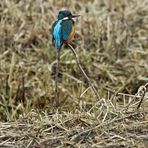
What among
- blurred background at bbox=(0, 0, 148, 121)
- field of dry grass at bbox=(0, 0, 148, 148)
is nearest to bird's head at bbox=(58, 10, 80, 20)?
field of dry grass at bbox=(0, 0, 148, 148)

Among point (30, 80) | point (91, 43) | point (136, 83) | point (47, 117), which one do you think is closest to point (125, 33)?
point (91, 43)

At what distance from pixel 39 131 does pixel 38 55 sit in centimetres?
179

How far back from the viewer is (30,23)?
14.5ft

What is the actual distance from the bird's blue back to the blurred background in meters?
0.88

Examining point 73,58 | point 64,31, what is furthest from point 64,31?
point 73,58

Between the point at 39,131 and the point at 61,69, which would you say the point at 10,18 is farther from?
the point at 39,131

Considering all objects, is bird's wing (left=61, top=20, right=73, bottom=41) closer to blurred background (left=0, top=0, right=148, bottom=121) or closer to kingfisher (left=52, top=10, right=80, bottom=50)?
kingfisher (left=52, top=10, right=80, bottom=50)

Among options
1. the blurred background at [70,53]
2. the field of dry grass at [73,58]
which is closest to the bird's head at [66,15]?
the field of dry grass at [73,58]

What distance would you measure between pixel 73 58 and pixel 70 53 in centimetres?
5

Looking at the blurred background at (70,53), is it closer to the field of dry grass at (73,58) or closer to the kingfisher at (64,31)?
the field of dry grass at (73,58)

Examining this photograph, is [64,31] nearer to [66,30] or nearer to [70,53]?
[66,30]

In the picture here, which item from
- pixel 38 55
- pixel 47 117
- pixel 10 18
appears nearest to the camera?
pixel 47 117

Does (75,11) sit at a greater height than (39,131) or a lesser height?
greater

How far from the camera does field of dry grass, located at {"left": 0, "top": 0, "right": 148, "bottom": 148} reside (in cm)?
344
